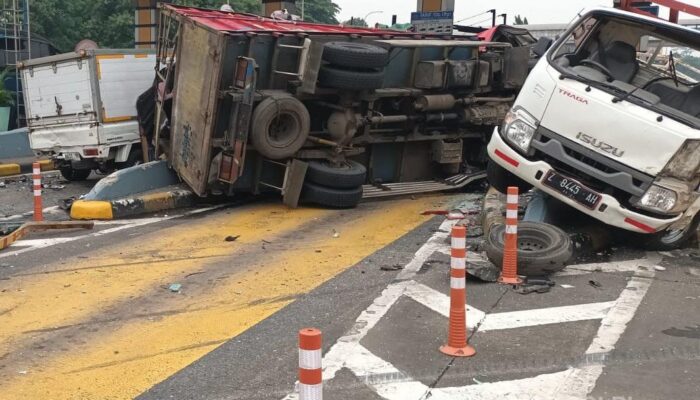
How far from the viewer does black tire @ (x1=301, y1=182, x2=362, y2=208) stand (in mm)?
10023

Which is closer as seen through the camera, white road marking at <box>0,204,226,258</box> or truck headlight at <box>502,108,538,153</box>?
truck headlight at <box>502,108,538,153</box>

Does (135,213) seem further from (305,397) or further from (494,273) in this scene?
(305,397)

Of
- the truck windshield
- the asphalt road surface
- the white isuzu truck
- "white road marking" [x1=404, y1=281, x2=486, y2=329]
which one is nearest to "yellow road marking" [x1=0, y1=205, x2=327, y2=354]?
the asphalt road surface

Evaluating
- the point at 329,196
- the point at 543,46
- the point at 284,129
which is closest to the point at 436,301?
the point at 543,46

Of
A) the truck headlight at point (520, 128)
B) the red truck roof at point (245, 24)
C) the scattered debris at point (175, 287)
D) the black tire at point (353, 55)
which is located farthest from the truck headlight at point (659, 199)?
the red truck roof at point (245, 24)

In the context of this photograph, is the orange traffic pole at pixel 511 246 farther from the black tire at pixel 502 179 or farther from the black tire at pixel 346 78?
the black tire at pixel 346 78

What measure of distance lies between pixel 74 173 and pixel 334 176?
615cm

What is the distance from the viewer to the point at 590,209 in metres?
6.99

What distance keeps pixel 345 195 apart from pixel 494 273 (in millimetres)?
3859

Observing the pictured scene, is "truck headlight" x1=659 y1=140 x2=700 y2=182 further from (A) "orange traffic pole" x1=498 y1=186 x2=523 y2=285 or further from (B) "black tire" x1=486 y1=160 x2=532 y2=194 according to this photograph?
(B) "black tire" x1=486 y1=160 x2=532 y2=194

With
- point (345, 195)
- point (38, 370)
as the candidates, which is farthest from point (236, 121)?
point (38, 370)

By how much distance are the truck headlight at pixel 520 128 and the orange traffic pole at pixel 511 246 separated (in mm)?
1249

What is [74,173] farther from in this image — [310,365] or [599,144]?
[310,365]

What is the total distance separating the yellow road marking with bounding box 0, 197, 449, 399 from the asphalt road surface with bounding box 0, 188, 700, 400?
0.02m
